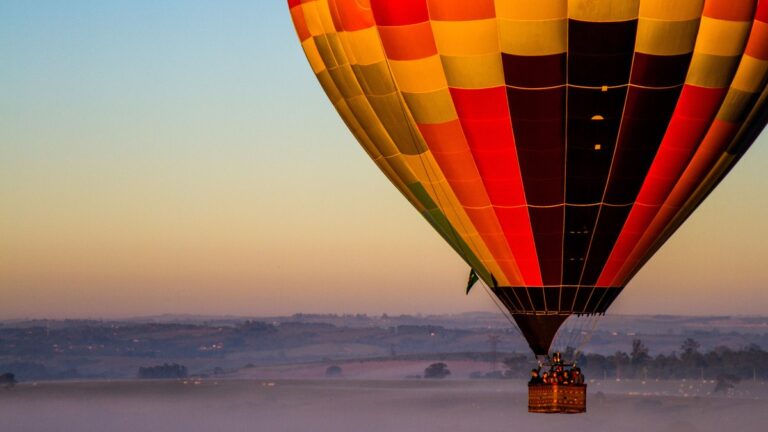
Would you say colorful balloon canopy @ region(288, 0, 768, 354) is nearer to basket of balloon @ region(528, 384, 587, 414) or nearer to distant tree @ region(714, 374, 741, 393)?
basket of balloon @ region(528, 384, 587, 414)

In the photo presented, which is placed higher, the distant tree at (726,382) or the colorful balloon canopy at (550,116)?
the distant tree at (726,382)

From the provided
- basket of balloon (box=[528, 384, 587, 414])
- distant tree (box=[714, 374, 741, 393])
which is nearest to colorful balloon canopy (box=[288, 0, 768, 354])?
basket of balloon (box=[528, 384, 587, 414])

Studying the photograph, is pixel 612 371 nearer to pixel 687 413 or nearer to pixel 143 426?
pixel 687 413

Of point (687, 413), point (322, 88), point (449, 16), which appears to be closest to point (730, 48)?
point (449, 16)

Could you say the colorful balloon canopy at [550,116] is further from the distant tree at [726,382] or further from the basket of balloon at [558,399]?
the distant tree at [726,382]

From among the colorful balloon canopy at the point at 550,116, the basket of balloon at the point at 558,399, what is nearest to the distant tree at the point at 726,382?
the colorful balloon canopy at the point at 550,116
